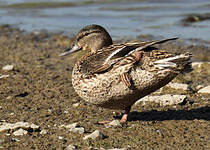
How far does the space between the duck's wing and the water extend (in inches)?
264

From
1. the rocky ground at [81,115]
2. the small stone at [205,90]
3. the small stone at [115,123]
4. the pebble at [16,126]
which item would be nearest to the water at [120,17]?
the rocky ground at [81,115]

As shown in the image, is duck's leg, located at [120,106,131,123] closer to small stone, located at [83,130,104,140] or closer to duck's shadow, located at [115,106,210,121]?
duck's shadow, located at [115,106,210,121]

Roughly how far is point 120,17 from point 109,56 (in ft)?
35.2

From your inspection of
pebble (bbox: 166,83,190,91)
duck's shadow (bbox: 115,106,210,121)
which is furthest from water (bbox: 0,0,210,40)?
duck's shadow (bbox: 115,106,210,121)

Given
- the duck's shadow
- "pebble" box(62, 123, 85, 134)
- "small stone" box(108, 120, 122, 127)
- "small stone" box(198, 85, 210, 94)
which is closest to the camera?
"pebble" box(62, 123, 85, 134)

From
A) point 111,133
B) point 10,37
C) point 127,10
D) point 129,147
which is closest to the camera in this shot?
point 129,147

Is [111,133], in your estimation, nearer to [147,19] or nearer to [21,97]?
[21,97]

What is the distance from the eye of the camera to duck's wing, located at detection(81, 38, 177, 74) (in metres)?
5.15

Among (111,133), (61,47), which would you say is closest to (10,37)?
(61,47)

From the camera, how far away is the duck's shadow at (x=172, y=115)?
233 inches

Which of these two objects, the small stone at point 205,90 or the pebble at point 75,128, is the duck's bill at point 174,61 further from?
the small stone at point 205,90

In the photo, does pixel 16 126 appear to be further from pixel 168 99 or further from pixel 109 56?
pixel 168 99

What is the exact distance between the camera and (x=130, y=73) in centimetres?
515

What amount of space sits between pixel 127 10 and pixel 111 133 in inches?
489
